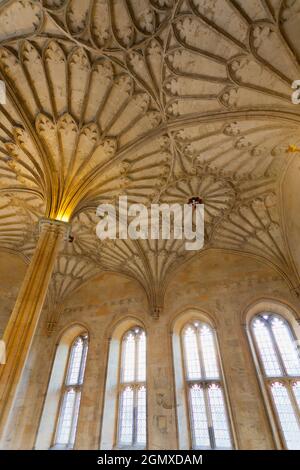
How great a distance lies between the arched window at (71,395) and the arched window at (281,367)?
24.7 feet

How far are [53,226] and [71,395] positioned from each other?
8.00 m

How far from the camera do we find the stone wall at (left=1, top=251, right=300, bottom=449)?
8797mm

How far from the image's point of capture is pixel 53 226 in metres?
7.52

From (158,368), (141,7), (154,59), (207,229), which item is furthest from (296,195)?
(158,368)

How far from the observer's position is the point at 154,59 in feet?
24.2

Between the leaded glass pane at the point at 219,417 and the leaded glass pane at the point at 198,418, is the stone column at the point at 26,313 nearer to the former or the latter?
the leaded glass pane at the point at 198,418

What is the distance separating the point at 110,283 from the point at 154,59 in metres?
10.3

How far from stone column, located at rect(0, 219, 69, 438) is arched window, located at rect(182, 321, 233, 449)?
675 centimetres

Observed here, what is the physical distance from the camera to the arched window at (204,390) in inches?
341

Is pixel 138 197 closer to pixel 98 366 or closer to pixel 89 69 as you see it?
pixel 89 69

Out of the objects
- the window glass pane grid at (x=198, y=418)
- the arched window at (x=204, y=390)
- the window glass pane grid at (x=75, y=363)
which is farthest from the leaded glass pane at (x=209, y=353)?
the window glass pane grid at (x=75, y=363)
